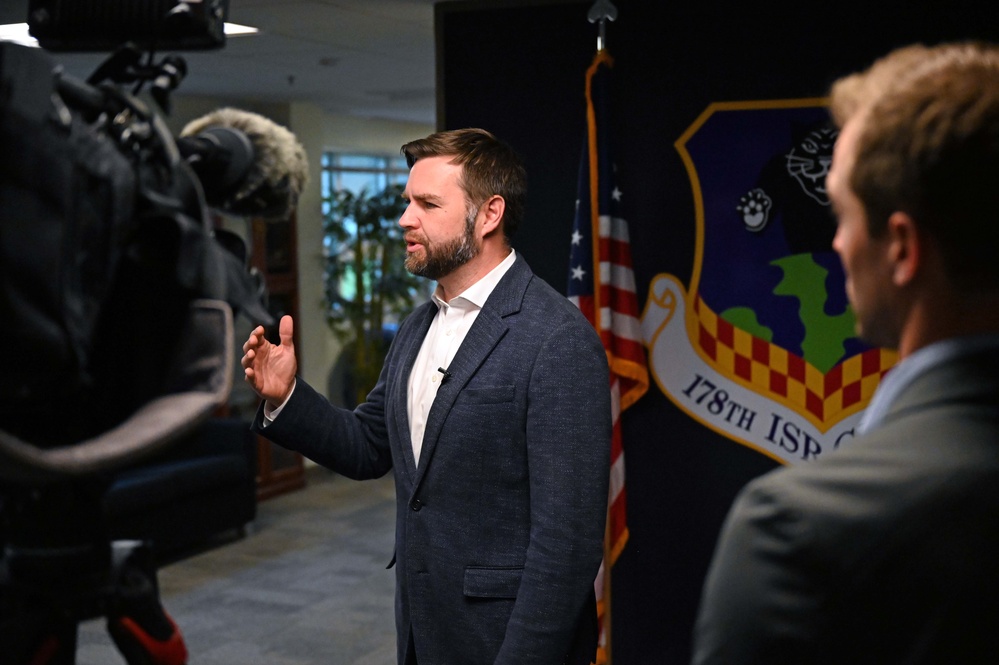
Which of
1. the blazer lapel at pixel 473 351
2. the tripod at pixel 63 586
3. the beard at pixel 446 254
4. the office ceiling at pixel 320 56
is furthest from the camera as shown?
the office ceiling at pixel 320 56

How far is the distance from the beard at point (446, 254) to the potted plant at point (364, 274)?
17.4ft

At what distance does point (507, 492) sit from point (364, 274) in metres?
5.88

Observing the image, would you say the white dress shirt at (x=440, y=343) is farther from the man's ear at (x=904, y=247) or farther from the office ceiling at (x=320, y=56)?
the man's ear at (x=904, y=247)

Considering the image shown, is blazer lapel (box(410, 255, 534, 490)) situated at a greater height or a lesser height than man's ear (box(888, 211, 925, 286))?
lesser

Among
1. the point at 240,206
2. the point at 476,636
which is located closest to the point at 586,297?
the point at 476,636

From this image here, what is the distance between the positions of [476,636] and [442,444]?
359mm

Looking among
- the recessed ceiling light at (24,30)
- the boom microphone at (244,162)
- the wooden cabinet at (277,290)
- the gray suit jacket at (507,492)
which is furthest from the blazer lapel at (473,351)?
the wooden cabinet at (277,290)

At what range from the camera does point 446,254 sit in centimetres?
197

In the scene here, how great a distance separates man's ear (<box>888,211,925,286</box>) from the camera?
72 cm

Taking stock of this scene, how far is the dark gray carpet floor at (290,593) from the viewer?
13.2ft

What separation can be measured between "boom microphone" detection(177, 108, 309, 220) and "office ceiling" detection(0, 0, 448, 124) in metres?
1.70

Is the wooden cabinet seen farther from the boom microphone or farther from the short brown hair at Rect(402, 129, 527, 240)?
the boom microphone

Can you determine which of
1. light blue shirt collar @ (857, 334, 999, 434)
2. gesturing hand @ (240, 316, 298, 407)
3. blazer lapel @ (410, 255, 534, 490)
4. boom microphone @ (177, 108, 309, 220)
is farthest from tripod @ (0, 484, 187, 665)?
blazer lapel @ (410, 255, 534, 490)

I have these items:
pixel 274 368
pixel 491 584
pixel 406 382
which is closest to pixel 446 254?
pixel 406 382
